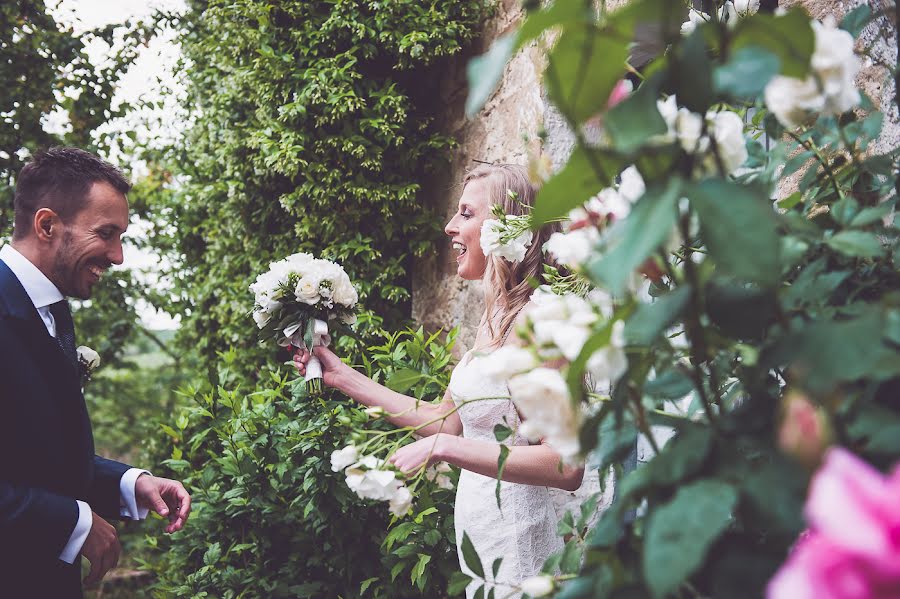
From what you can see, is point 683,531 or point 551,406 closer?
point 683,531

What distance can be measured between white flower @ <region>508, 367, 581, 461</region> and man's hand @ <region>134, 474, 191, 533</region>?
6.04 feet

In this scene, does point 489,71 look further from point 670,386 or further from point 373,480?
point 373,480

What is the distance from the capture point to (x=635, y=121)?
1.74 ft

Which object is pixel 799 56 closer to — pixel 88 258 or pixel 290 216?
pixel 88 258

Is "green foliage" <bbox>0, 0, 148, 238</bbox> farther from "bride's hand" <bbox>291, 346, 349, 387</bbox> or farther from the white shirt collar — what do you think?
"bride's hand" <bbox>291, 346, 349, 387</bbox>

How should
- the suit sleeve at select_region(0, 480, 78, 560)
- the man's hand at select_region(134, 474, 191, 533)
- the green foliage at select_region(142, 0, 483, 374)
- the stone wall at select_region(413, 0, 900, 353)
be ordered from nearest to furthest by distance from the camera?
the suit sleeve at select_region(0, 480, 78, 560) → the man's hand at select_region(134, 474, 191, 533) → the stone wall at select_region(413, 0, 900, 353) → the green foliage at select_region(142, 0, 483, 374)

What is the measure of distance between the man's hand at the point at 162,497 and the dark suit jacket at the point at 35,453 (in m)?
0.26

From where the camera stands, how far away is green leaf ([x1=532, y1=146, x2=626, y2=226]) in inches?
23.0

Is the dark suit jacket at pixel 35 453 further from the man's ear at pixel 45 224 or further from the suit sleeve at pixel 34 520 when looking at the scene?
the man's ear at pixel 45 224

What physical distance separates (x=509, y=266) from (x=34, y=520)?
145 cm

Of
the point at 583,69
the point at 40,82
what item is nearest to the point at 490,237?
the point at 583,69

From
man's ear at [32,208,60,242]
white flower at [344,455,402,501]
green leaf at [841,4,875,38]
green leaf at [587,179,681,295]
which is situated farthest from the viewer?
man's ear at [32,208,60,242]

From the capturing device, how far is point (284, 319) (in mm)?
2221

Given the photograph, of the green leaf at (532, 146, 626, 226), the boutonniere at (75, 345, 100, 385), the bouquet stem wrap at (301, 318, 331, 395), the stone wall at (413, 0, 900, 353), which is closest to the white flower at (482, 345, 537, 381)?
the green leaf at (532, 146, 626, 226)
